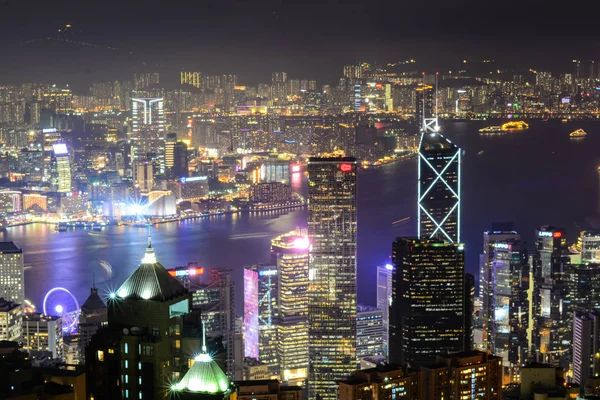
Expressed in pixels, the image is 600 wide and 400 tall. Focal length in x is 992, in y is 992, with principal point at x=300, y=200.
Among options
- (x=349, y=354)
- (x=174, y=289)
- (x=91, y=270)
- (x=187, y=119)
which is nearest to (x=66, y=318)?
(x=91, y=270)

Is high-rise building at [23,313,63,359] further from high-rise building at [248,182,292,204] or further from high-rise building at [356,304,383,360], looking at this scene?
high-rise building at [248,182,292,204]

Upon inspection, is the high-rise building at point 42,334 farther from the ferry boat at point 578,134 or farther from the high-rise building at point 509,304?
the ferry boat at point 578,134

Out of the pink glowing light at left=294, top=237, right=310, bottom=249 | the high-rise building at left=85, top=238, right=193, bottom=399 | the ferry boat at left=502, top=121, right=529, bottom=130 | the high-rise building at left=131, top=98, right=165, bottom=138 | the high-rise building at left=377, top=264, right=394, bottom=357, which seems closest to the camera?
the high-rise building at left=85, top=238, right=193, bottom=399

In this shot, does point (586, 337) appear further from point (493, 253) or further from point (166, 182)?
point (166, 182)

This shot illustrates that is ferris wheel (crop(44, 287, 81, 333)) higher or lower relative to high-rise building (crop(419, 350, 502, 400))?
lower

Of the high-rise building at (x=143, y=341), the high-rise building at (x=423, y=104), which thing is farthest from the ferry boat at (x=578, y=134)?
the high-rise building at (x=143, y=341)

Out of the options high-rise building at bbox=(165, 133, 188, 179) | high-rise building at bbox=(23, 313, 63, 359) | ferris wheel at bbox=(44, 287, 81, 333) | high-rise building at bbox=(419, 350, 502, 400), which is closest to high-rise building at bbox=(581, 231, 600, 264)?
ferris wheel at bbox=(44, 287, 81, 333)

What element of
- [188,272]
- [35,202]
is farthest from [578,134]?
[188,272]
